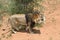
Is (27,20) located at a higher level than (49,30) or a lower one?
higher

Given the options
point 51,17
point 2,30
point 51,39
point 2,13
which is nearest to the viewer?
point 51,39

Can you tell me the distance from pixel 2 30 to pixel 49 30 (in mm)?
2169

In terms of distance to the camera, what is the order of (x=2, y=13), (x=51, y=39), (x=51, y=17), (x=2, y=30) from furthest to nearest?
(x=2, y=13), (x=51, y=17), (x=2, y=30), (x=51, y=39)

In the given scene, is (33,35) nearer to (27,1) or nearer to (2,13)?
(27,1)

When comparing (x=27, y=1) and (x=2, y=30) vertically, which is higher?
(x=27, y=1)

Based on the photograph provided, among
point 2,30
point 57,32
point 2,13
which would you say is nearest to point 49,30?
point 57,32

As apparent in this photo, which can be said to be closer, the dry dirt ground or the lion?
the dry dirt ground

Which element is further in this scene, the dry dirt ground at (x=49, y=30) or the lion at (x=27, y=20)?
the lion at (x=27, y=20)

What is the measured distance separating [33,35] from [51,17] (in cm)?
213

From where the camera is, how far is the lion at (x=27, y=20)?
9463mm

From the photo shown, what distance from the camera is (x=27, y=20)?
9.63 m

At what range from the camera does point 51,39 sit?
870 cm

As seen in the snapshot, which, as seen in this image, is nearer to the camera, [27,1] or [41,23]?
[41,23]

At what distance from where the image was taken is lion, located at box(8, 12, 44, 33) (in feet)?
31.0
